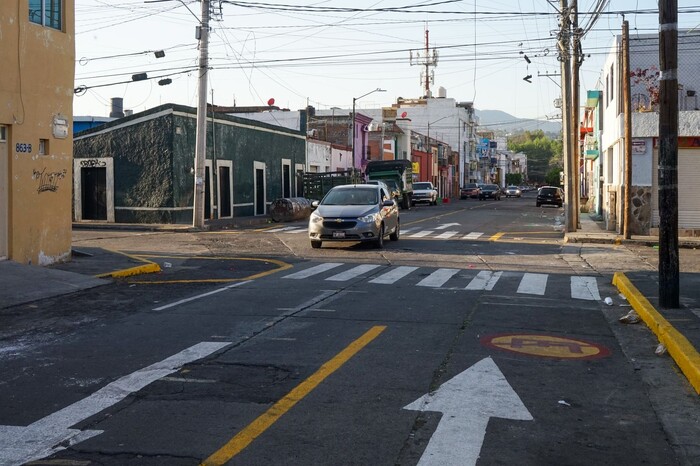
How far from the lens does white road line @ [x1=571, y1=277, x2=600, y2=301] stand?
13.3 metres

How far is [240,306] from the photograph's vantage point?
38.2 feet

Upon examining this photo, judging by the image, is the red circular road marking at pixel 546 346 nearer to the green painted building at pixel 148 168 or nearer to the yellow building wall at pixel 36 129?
the yellow building wall at pixel 36 129

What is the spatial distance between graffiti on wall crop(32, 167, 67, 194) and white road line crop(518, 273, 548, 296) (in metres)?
9.81

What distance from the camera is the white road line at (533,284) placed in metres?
13.7

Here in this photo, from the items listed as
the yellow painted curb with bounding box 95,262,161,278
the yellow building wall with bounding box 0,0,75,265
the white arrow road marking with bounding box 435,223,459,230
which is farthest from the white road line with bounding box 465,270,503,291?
the white arrow road marking with bounding box 435,223,459,230

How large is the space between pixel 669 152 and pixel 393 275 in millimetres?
6306

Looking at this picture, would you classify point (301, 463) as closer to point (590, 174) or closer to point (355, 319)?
point (355, 319)

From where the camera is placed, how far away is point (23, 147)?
623 inches

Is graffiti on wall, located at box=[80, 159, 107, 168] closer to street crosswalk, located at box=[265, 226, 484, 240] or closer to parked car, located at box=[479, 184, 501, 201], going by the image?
street crosswalk, located at box=[265, 226, 484, 240]

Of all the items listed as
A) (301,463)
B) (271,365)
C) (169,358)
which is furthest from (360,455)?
(169,358)

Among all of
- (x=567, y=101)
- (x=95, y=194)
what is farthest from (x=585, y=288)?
(x=95, y=194)

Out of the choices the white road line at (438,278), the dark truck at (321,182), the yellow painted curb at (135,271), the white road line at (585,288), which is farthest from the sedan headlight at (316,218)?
the dark truck at (321,182)

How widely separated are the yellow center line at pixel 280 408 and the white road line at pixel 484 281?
17.2 feet

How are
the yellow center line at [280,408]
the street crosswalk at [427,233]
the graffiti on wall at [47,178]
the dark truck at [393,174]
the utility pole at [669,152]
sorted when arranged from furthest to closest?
the dark truck at [393,174] → the street crosswalk at [427,233] → the graffiti on wall at [47,178] → the utility pole at [669,152] → the yellow center line at [280,408]
